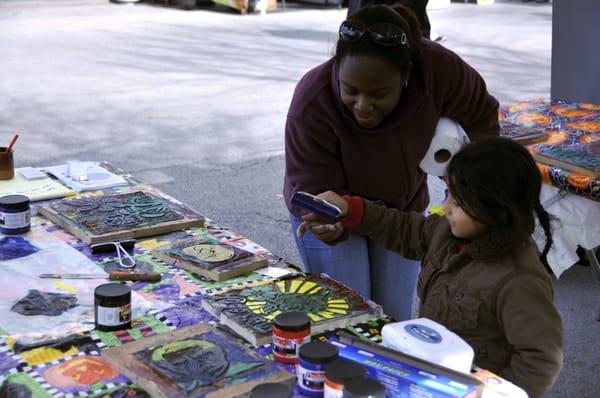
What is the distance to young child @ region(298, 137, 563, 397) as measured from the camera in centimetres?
197

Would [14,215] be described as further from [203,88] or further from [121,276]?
[203,88]

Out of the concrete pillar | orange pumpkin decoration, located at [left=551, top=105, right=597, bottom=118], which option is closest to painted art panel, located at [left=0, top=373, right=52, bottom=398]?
orange pumpkin decoration, located at [left=551, top=105, right=597, bottom=118]

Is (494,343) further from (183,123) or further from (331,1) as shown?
(331,1)

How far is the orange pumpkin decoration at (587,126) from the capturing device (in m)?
4.11

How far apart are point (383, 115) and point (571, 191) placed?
1.46m

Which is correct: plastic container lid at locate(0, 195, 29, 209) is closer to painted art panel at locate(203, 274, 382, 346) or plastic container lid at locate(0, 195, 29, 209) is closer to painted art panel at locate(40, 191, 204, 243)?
painted art panel at locate(40, 191, 204, 243)

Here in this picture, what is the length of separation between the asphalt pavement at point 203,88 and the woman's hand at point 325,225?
143 centimetres

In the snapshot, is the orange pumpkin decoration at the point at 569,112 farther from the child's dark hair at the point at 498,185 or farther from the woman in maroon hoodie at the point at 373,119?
the child's dark hair at the point at 498,185

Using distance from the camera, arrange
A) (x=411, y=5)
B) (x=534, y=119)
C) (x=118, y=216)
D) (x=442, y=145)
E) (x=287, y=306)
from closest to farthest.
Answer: (x=287, y=306) < (x=442, y=145) < (x=118, y=216) < (x=534, y=119) < (x=411, y=5)

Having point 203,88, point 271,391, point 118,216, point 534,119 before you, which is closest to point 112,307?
point 271,391

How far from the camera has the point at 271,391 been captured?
1668 mm

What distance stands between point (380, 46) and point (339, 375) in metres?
1.01

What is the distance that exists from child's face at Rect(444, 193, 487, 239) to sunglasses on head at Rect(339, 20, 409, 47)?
50 cm

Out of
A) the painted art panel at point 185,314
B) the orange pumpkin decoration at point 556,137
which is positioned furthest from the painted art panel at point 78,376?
the orange pumpkin decoration at point 556,137
